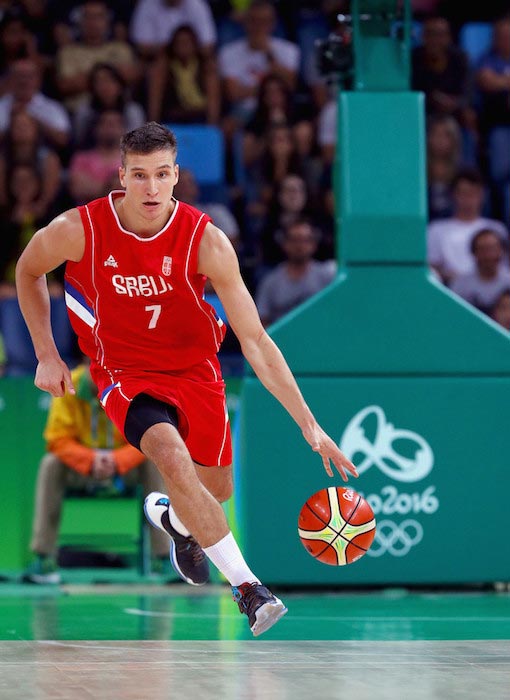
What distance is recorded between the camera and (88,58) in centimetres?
1295

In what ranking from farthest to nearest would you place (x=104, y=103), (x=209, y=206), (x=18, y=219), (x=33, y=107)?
(x=33, y=107), (x=104, y=103), (x=209, y=206), (x=18, y=219)

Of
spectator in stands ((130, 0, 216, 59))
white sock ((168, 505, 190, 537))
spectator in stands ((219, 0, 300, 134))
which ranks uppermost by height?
spectator in stands ((130, 0, 216, 59))

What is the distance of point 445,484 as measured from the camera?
26.5 feet

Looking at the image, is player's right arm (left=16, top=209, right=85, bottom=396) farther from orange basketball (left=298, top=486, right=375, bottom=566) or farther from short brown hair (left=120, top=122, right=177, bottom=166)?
orange basketball (left=298, top=486, right=375, bottom=566)

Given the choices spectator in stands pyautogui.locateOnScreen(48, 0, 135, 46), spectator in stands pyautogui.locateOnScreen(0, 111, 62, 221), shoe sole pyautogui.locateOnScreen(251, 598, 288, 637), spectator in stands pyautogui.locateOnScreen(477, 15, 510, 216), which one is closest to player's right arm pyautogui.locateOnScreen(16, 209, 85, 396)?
shoe sole pyautogui.locateOnScreen(251, 598, 288, 637)

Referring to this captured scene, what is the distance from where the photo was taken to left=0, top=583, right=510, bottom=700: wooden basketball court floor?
466 centimetres

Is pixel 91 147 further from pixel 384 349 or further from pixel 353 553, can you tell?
pixel 353 553

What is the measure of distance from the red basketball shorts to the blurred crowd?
480 centimetres

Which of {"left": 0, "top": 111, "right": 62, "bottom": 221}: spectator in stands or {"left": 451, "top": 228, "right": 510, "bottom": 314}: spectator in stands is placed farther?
{"left": 0, "top": 111, "right": 62, "bottom": 221}: spectator in stands

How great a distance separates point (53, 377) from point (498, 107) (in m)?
8.29

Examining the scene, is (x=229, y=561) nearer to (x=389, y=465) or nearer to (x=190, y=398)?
(x=190, y=398)

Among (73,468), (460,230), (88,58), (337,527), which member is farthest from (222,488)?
(88,58)

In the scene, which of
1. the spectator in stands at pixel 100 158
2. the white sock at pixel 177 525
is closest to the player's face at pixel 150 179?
the white sock at pixel 177 525

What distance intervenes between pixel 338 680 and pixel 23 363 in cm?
616
